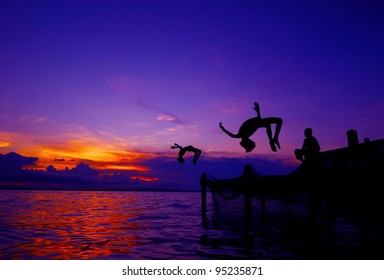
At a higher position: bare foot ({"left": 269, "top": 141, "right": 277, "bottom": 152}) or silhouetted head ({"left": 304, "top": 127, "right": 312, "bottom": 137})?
silhouetted head ({"left": 304, "top": 127, "right": 312, "bottom": 137})

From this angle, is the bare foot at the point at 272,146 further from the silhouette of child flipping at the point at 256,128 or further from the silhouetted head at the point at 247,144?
the silhouetted head at the point at 247,144


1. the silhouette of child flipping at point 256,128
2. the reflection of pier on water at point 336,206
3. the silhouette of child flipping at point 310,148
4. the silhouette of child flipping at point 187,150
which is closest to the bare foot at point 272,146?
the silhouette of child flipping at point 256,128

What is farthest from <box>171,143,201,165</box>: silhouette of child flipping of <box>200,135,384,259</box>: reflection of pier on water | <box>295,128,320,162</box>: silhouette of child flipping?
<box>295,128,320,162</box>: silhouette of child flipping

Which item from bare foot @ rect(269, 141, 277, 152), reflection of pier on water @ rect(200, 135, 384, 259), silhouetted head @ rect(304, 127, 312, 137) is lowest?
reflection of pier on water @ rect(200, 135, 384, 259)

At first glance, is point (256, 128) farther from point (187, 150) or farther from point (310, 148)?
point (187, 150)

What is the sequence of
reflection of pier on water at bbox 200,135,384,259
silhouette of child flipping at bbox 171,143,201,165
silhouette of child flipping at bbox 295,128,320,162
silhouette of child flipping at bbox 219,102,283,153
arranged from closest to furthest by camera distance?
reflection of pier on water at bbox 200,135,384,259, silhouette of child flipping at bbox 219,102,283,153, silhouette of child flipping at bbox 295,128,320,162, silhouette of child flipping at bbox 171,143,201,165

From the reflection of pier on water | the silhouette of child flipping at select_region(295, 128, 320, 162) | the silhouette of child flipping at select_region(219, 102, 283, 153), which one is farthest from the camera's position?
the silhouette of child flipping at select_region(295, 128, 320, 162)

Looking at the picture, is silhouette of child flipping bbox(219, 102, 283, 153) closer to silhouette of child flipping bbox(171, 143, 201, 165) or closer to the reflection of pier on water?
the reflection of pier on water

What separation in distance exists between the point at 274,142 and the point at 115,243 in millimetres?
7575

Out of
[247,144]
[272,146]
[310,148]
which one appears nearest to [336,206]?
[310,148]

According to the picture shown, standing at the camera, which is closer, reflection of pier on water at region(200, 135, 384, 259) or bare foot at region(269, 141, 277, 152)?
reflection of pier on water at region(200, 135, 384, 259)

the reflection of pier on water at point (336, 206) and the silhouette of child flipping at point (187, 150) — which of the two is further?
the silhouette of child flipping at point (187, 150)

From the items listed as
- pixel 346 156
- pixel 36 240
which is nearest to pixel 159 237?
pixel 36 240

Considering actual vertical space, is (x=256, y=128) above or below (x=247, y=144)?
above
